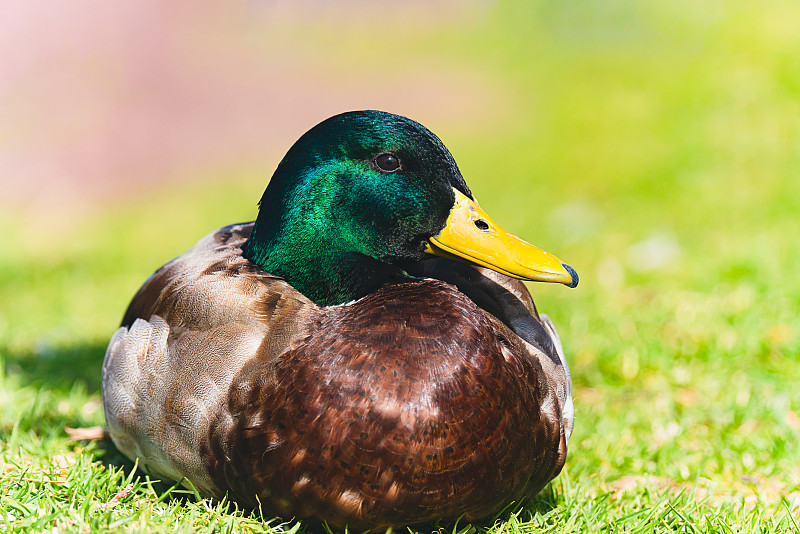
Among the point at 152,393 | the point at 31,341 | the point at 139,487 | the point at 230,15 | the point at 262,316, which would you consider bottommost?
the point at 31,341

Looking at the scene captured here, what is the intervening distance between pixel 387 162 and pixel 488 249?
0.34m

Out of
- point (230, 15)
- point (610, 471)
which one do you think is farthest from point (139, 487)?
point (230, 15)

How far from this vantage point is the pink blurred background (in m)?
10.1

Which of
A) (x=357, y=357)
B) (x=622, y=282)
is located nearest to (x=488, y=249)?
(x=357, y=357)

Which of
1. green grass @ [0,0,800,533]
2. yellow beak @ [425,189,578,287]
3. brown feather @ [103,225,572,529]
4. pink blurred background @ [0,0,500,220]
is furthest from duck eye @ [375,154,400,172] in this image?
pink blurred background @ [0,0,500,220]

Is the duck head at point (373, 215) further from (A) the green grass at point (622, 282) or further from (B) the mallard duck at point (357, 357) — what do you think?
(A) the green grass at point (622, 282)

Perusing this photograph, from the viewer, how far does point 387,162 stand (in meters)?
2.25

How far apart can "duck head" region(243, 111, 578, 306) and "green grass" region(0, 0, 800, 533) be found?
658 mm

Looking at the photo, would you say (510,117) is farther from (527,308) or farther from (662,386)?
(527,308)

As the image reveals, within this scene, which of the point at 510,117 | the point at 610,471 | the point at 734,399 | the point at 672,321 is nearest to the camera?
the point at 610,471

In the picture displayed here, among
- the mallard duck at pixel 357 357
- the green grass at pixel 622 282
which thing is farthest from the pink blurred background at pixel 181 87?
the mallard duck at pixel 357 357

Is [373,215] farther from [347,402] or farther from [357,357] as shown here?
[347,402]

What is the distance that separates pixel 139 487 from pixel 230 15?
49.9 ft

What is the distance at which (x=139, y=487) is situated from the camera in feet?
7.55
